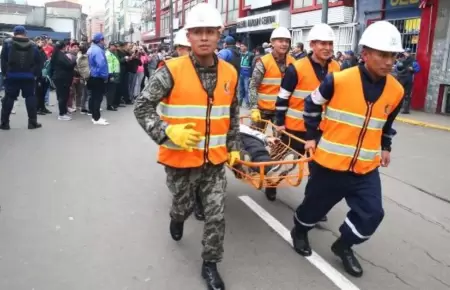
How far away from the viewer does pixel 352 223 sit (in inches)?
144

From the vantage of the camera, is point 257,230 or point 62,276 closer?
point 62,276

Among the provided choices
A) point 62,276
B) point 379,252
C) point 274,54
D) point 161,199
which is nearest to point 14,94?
point 161,199

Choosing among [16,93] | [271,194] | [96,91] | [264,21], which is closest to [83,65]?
[96,91]

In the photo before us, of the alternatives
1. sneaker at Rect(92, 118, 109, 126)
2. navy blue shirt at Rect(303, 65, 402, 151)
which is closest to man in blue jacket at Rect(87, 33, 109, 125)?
sneaker at Rect(92, 118, 109, 126)

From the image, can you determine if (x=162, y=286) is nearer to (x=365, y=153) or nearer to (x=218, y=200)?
(x=218, y=200)

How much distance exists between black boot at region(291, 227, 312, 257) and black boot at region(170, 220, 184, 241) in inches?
40.3

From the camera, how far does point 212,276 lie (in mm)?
3463

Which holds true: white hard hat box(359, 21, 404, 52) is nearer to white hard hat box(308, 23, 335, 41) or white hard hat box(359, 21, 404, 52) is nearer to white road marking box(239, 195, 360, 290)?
white hard hat box(308, 23, 335, 41)

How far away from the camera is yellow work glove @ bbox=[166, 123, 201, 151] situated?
3129 millimetres

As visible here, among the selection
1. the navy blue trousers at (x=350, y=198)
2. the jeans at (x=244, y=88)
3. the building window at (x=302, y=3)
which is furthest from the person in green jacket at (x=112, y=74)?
the building window at (x=302, y=3)

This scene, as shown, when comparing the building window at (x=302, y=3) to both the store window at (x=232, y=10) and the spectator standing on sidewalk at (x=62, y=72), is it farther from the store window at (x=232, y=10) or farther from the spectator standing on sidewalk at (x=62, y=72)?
the spectator standing on sidewalk at (x=62, y=72)

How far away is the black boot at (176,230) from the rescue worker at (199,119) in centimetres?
46

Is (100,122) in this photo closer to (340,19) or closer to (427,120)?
(427,120)

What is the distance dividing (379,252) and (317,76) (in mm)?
1859
